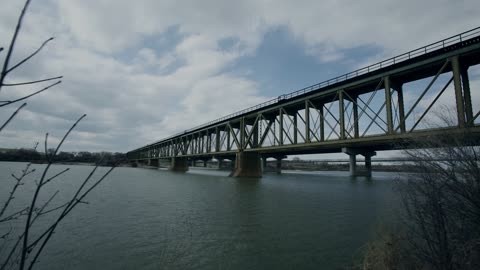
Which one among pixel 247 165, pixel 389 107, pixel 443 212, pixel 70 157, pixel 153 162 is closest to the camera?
pixel 70 157

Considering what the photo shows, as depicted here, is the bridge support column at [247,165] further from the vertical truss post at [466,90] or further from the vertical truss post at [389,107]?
the vertical truss post at [466,90]

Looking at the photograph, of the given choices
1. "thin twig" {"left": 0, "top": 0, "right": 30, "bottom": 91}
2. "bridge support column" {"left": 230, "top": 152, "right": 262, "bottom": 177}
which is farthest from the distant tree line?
"bridge support column" {"left": 230, "top": 152, "right": 262, "bottom": 177}

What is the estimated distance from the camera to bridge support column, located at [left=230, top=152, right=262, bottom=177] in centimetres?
5778

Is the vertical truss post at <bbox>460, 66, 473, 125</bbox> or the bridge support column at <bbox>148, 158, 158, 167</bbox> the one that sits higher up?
the vertical truss post at <bbox>460, 66, 473, 125</bbox>

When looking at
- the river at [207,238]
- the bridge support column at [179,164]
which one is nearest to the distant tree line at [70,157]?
the river at [207,238]

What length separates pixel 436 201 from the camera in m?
7.25

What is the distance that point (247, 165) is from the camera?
5834 cm

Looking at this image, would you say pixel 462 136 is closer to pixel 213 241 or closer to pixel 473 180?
pixel 473 180

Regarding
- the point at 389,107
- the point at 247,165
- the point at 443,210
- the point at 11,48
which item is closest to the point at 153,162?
the point at 247,165

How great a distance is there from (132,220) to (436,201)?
14.3 metres

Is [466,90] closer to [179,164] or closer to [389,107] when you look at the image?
[389,107]

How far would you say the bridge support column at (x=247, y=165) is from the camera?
57781 millimetres

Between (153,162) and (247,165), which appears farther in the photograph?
(153,162)

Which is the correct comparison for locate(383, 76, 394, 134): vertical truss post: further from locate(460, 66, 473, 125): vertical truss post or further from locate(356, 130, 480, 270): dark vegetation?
locate(356, 130, 480, 270): dark vegetation
